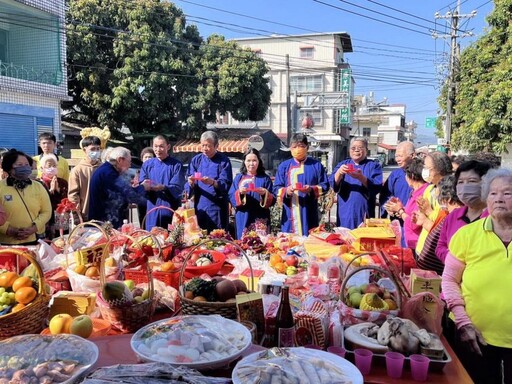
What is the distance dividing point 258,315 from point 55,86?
49.3 feet

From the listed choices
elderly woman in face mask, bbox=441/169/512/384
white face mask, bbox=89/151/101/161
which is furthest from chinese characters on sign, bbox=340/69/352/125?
elderly woman in face mask, bbox=441/169/512/384

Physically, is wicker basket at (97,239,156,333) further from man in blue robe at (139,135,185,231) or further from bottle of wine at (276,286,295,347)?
man in blue robe at (139,135,185,231)

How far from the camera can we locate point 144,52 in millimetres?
17781

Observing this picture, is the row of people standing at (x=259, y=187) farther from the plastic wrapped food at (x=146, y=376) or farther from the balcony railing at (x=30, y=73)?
the balcony railing at (x=30, y=73)

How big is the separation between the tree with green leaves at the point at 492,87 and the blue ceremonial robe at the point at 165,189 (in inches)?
415

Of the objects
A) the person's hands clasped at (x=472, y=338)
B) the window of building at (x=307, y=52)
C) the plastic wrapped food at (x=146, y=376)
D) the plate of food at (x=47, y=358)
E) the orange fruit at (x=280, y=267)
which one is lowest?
the person's hands clasped at (x=472, y=338)

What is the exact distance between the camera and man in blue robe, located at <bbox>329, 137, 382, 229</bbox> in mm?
4758

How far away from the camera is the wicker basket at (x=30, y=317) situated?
68.9 inches

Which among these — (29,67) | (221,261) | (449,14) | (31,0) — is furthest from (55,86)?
(449,14)

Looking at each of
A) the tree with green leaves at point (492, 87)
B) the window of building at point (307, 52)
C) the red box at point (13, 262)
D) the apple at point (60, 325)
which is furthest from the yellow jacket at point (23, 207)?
the window of building at point (307, 52)

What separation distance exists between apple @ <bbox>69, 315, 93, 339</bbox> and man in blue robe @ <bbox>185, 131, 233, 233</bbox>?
3077 millimetres

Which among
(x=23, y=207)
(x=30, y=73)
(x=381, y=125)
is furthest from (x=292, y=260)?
(x=381, y=125)

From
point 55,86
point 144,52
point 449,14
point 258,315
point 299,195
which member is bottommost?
point 258,315

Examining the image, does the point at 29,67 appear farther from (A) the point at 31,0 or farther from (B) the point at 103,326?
(B) the point at 103,326
